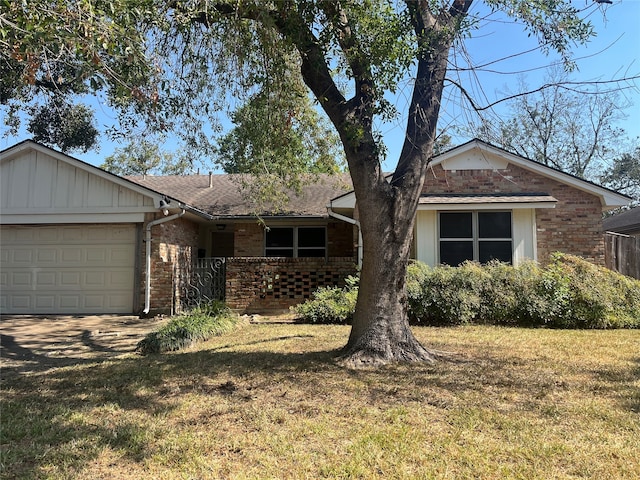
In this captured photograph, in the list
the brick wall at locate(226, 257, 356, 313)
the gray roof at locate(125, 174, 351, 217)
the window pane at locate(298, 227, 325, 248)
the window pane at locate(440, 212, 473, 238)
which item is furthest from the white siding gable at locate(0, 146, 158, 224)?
the window pane at locate(440, 212, 473, 238)

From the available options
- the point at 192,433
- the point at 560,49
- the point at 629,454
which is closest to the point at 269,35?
the point at 560,49

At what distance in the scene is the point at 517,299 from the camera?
1005cm

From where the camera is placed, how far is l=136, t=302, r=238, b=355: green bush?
24.1 feet

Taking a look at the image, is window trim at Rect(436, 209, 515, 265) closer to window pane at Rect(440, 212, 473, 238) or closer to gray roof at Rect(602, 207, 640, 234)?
window pane at Rect(440, 212, 473, 238)

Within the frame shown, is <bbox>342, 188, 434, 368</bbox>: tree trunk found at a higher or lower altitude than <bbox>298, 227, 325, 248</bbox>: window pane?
lower

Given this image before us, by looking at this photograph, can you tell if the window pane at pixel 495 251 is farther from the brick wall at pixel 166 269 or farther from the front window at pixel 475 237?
the brick wall at pixel 166 269

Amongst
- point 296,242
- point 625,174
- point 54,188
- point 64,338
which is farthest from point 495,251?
point 625,174

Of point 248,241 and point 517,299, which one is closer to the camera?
point 517,299

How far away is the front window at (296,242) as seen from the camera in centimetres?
1477

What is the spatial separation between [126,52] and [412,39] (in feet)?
11.5

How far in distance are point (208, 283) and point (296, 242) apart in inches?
132

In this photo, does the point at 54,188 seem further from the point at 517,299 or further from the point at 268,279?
the point at 517,299

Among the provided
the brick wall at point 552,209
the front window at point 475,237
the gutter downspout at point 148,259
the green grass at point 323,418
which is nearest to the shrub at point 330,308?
the front window at point 475,237

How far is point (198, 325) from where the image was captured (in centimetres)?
846
